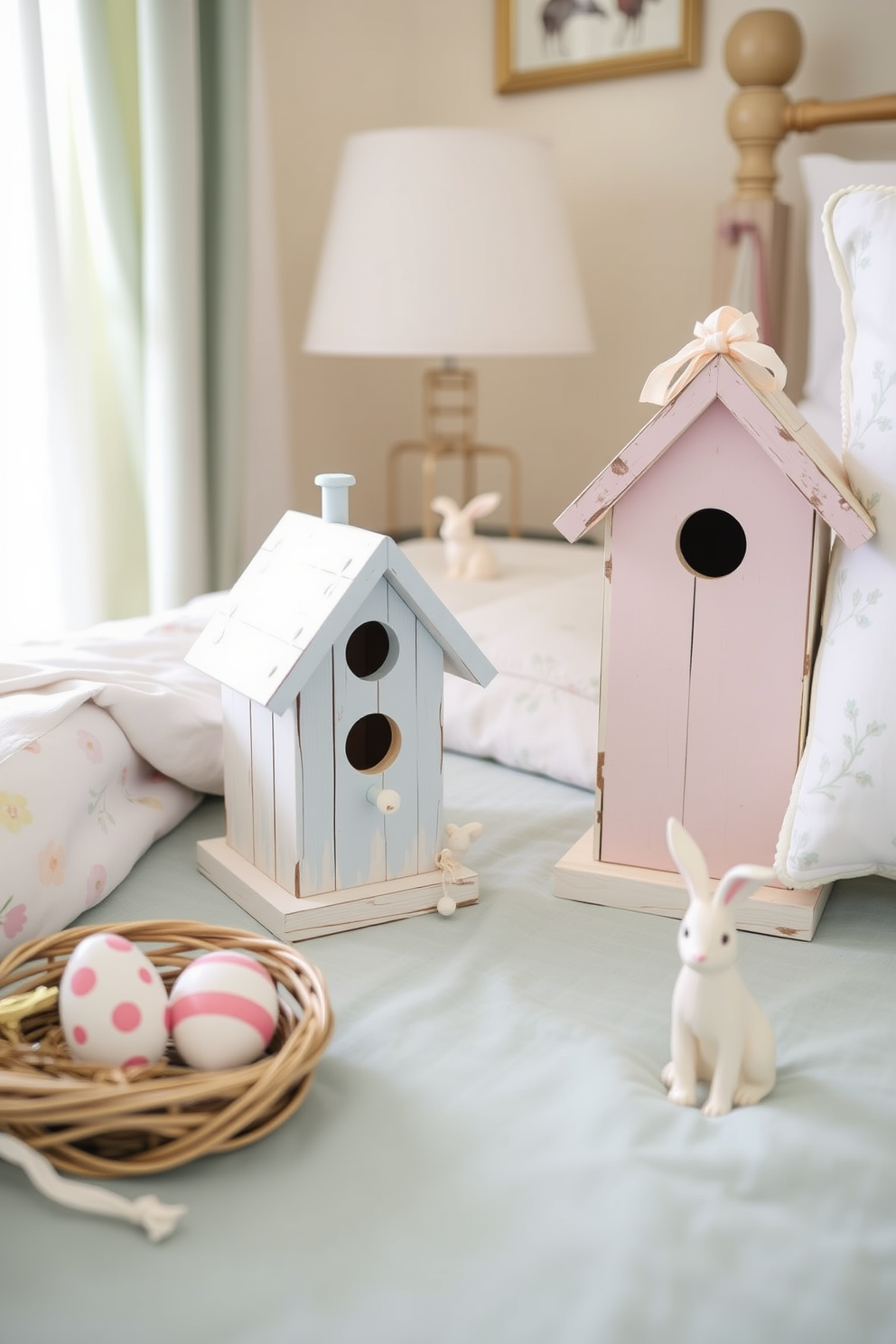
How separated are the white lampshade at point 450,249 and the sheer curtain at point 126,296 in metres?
0.26

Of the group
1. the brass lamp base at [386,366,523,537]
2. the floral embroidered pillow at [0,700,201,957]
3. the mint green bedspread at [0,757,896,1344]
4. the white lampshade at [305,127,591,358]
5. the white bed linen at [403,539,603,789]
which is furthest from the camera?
the brass lamp base at [386,366,523,537]

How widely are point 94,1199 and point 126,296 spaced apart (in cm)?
176

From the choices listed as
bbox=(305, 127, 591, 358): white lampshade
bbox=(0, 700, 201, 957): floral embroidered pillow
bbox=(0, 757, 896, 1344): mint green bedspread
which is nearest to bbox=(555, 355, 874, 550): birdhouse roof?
bbox=(0, 757, 896, 1344): mint green bedspread

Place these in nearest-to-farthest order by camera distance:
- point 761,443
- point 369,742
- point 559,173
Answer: point 761,443
point 369,742
point 559,173

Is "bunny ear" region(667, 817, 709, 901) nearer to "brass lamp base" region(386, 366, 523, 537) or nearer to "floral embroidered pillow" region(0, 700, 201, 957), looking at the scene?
"floral embroidered pillow" region(0, 700, 201, 957)

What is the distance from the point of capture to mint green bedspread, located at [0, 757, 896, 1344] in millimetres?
598

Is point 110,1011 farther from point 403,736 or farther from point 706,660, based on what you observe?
point 706,660

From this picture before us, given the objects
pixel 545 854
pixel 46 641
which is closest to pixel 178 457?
pixel 46 641

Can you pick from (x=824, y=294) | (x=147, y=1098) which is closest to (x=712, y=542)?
(x=147, y=1098)

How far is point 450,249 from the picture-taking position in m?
2.07

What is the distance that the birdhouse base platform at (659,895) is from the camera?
3.31ft

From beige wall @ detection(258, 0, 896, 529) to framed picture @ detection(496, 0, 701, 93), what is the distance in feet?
0.12

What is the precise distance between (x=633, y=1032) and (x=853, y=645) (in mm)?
366

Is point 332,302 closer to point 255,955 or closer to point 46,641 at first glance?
point 46,641
